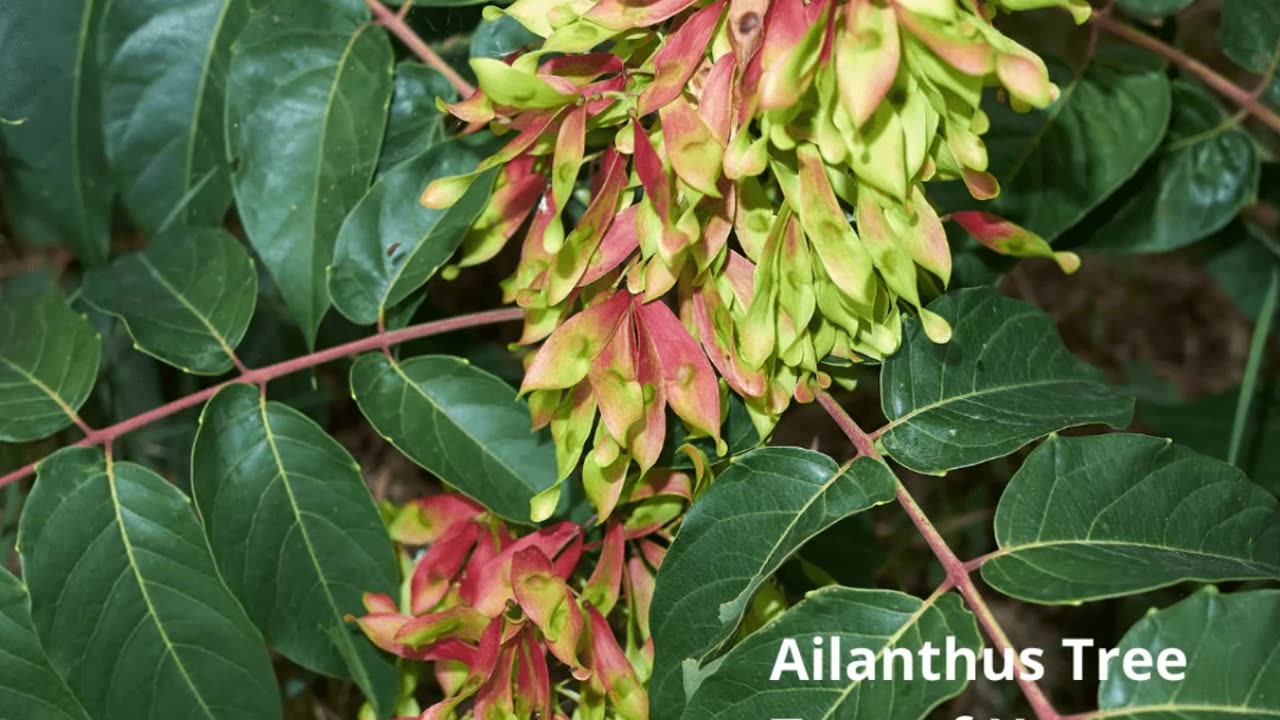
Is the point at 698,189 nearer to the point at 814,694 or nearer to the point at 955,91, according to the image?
the point at 955,91

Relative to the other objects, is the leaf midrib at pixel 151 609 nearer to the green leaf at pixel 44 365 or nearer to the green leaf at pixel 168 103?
the green leaf at pixel 44 365

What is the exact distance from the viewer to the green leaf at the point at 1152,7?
113 centimetres

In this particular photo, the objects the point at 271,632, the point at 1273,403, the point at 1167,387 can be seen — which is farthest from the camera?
the point at 1167,387

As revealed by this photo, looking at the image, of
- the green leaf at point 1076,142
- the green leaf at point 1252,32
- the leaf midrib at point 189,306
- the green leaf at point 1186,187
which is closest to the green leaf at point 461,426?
the leaf midrib at point 189,306

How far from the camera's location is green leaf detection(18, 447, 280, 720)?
2.94ft

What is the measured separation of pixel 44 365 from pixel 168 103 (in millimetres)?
284

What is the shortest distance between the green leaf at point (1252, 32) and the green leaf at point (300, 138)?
0.85 m

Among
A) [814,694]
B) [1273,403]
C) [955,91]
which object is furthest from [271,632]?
[1273,403]

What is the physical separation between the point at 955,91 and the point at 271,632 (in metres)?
0.65

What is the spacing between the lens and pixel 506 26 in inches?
40.3

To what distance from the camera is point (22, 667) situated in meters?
0.92

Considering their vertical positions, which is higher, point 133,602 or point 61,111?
point 61,111

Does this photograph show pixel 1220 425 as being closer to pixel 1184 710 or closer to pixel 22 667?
pixel 1184 710

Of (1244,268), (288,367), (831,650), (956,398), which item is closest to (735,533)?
(831,650)
